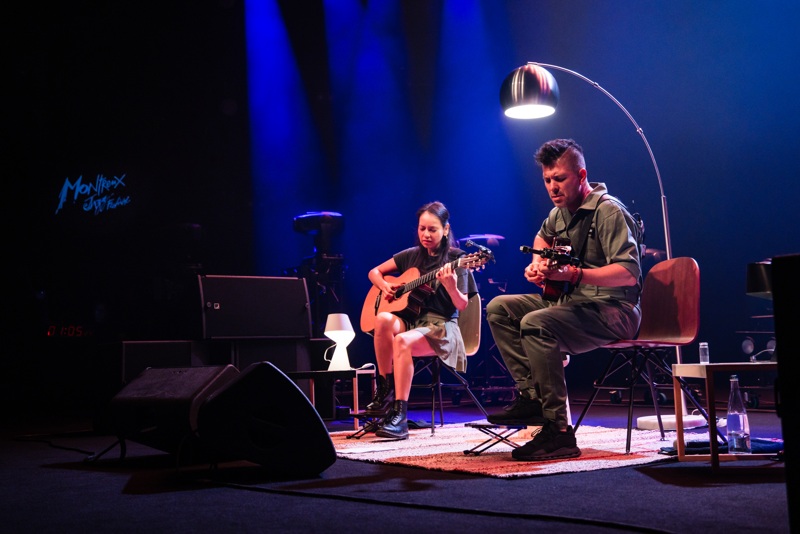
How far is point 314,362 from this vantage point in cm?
579

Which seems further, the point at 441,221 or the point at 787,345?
the point at 441,221

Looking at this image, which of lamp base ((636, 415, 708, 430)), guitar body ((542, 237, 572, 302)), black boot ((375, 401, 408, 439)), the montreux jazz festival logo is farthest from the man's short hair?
the montreux jazz festival logo

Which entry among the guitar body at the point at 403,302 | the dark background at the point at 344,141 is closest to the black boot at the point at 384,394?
the guitar body at the point at 403,302

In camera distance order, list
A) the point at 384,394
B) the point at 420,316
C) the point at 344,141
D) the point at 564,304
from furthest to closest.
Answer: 1. the point at 344,141
2. the point at 420,316
3. the point at 384,394
4. the point at 564,304

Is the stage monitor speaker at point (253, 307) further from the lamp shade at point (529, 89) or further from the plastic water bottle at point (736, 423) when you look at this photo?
the plastic water bottle at point (736, 423)

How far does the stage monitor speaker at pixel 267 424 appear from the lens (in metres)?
2.80

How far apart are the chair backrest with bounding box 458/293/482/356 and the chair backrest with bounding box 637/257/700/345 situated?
115 cm

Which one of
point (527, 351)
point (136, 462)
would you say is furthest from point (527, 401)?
point (136, 462)

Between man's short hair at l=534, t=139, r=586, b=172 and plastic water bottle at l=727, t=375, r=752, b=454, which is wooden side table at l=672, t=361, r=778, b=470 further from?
man's short hair at l=534, t=139, r=586, b=172

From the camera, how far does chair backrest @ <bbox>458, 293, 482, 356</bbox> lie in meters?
4.68

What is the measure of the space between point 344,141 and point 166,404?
6002mm

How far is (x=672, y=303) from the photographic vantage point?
11.7 feet

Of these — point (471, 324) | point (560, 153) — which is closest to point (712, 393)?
point (560, 153)

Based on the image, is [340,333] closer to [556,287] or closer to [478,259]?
[478,259]
